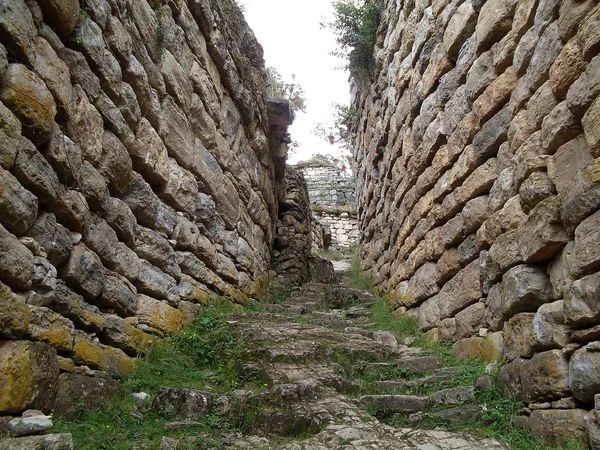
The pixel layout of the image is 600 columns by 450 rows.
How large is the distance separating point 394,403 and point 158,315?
7.51 feet

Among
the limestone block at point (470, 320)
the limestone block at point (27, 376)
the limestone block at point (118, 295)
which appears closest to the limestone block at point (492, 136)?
the limestone block at point (470, 320)

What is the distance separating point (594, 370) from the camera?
2.57 m

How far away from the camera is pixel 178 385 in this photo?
152 inches

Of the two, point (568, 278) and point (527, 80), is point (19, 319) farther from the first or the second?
point (527, 80)

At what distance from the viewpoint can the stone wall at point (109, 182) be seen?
2791 millimetres

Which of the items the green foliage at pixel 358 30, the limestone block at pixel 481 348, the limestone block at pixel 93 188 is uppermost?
the green foliage at pixel 358 30

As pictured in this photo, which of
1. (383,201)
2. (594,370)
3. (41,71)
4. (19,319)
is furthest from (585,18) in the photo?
(383,201)

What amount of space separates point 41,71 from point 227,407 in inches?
104

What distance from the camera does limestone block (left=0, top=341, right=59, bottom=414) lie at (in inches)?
99.8

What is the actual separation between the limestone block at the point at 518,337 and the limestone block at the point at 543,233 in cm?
42

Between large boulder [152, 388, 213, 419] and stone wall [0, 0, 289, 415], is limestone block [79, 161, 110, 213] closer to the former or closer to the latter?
stone wall [0, 0, 289, 415]

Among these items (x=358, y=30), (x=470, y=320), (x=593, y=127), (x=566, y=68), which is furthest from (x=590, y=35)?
(x=358, y=30)

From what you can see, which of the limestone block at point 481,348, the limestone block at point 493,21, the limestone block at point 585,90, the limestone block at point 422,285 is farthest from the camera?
the limestone block at point 422,285

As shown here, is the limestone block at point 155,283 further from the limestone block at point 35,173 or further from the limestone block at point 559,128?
the limestone block at point 559,128
